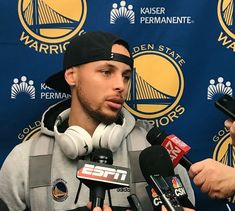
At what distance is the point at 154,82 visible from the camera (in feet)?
5.80

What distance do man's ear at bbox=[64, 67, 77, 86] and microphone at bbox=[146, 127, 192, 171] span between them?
38 centimetres

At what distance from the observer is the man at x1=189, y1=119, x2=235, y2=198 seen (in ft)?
3.71

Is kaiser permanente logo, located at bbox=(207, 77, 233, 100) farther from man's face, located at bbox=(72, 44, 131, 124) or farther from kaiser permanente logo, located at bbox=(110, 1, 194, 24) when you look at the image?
man's face, located at bbox=(72, 44, 131, 124)

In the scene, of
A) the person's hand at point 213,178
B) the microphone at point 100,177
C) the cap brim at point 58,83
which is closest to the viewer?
the microphone at point 100,177

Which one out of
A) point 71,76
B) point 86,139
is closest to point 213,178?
point 86,139

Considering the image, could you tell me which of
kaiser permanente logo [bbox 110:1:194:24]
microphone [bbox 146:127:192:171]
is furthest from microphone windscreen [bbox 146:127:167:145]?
kaiser permanente logo [bbox 110:1:194:24]

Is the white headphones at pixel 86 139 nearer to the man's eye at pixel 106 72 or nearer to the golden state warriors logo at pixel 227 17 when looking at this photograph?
the man's eye at pixel 106 72

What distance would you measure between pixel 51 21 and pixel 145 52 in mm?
384

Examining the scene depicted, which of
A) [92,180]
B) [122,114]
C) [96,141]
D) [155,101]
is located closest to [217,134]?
[155,101]

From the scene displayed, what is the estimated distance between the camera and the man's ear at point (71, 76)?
1575 millimetres

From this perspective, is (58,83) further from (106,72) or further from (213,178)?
(213,178)

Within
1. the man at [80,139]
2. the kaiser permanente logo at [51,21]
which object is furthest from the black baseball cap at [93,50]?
the kaiser permanente logo at [51,21]

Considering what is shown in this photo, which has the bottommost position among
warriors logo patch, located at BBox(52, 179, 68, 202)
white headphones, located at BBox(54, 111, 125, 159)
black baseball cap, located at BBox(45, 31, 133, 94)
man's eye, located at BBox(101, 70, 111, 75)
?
warriors logo patch, located at BBox(52, 179, 68, 202)

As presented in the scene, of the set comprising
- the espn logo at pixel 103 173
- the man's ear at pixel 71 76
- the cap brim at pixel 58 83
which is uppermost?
the man's ear at pixel 71 76
